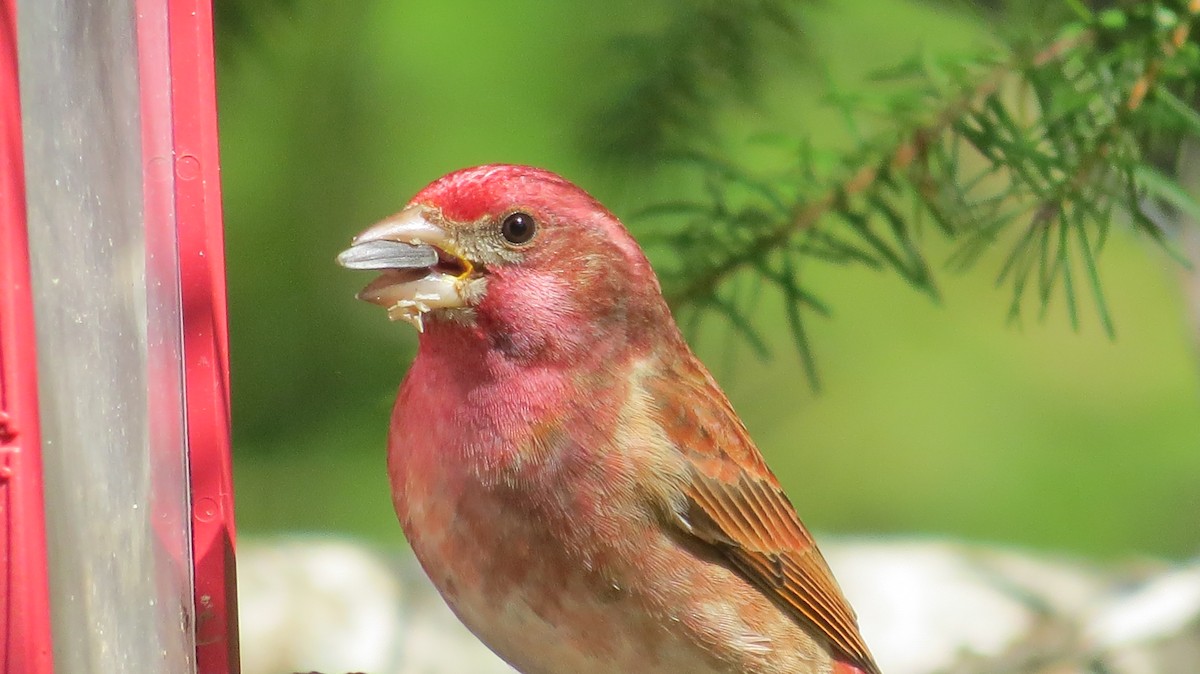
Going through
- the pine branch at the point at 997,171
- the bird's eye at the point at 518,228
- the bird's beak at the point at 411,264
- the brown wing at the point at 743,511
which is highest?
the pine branch at the point at 997,171

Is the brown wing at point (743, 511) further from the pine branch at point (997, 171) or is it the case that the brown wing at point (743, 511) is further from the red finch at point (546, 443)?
the pine branch at point (997, 171)

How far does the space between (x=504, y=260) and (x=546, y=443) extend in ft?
0.99

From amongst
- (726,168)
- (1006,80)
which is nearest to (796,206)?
(726,168)

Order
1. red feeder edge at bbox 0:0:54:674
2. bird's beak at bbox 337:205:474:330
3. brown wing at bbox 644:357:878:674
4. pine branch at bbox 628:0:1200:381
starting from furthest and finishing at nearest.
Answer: pine branch at bbox 628:0:1200:381
brown wing at bbox 644:357:878:674
bird's beak at bbox 337:205:474:330
red feeder edge at bbox 0:0:54:674

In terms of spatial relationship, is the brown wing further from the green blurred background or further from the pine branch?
the green blurred background

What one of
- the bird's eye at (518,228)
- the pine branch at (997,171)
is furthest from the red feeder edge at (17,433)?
the pine branch at (997,171)

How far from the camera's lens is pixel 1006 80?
317 centimetres

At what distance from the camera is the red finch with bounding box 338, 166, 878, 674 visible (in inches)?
95.4

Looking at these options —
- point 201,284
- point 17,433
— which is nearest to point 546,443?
point 201,284

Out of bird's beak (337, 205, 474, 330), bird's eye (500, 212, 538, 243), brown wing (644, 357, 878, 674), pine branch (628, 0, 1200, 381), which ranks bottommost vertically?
brown wing (644, 357, 878, 674)

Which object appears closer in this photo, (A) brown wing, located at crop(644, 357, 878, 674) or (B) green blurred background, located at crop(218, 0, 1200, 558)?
(A) brown wing, located at crop(644, 357, 878, 674)

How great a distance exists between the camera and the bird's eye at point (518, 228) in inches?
97.9

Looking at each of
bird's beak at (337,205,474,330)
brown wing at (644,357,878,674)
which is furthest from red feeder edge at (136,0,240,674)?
brown wing at (644,357,878,674)

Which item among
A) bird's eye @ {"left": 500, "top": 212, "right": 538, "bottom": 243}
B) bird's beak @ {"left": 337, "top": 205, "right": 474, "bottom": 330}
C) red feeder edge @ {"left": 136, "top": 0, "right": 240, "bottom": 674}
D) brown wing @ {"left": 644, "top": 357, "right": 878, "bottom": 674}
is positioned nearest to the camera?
red feeder edge @ {"left": 136, "top": 0, "right": 240, "bottom": 674}
